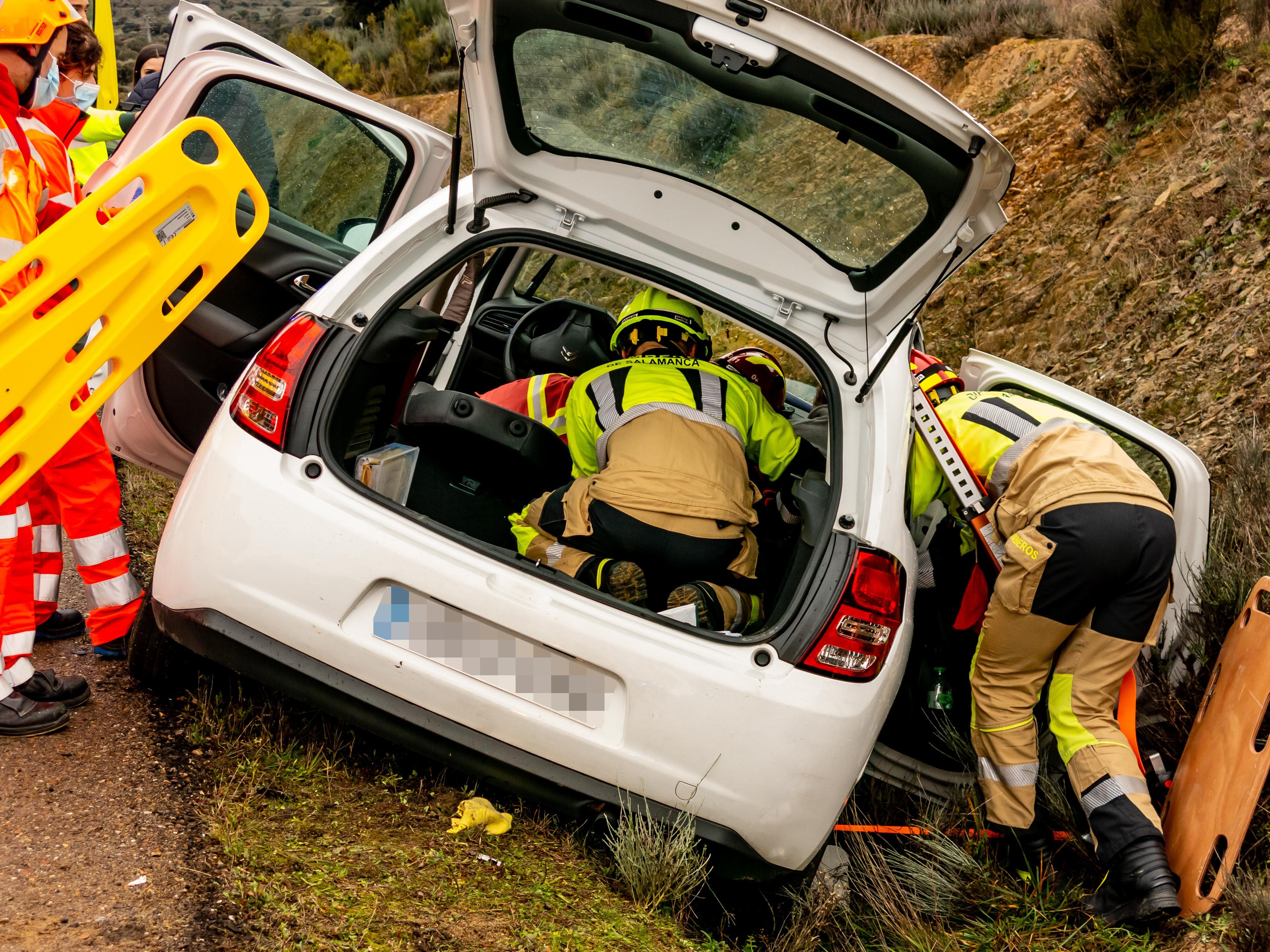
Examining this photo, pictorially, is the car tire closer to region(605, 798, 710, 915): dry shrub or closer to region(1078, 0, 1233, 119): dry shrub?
region(605, 798, 710, 915): dry shrub

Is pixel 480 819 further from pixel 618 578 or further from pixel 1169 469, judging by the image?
pixel 1169 469

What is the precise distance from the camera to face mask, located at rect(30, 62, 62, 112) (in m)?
3.14

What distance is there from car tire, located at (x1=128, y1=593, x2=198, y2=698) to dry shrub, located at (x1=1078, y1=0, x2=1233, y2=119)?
23.4 feet

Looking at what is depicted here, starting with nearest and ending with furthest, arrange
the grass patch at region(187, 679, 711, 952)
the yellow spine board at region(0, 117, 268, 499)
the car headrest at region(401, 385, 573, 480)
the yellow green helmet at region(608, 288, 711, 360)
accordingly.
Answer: the grass patch at region(187, 679, 711, 952), the yellow spine board at region(0, 117, 268, 499), the car headrest at region(401, 385, 573, 480), the yellow green helmet at region(608, 288, 711, 360)

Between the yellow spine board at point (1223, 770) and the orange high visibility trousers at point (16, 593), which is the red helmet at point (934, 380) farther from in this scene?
the orange high visibility trousers at point (16, 593)

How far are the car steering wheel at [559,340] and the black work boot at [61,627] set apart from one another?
1.91 m

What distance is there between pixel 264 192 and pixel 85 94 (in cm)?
179

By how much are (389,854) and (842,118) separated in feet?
6.96

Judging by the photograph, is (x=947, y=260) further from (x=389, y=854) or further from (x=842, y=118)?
(x=389, y=854)

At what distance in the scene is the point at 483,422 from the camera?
3158 mm

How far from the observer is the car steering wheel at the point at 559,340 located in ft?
14.8

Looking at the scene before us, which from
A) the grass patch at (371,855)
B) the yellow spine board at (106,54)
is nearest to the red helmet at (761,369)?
the grass patch at (371,855)

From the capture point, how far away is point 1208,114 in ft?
22.0

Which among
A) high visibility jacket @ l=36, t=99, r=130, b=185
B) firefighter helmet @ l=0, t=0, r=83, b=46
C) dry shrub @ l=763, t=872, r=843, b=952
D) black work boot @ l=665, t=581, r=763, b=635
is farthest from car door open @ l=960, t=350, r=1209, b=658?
high visibility jacket @ l=36, t=99, r=130, b=185
